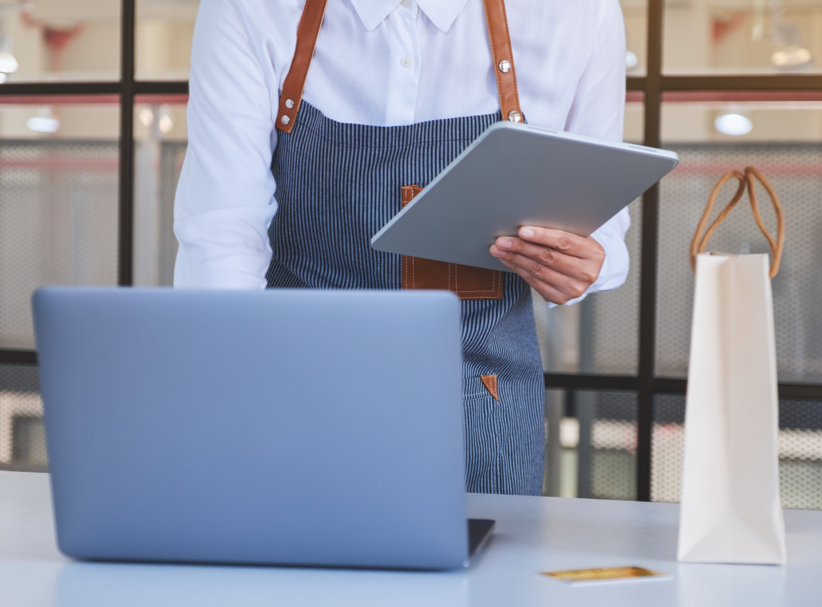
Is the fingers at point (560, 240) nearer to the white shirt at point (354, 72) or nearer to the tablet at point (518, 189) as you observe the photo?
the tablet at point (518, 189)

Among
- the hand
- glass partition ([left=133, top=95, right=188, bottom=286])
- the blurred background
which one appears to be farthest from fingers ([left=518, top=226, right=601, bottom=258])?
glass partition ([left=133, top=95, right=188, bottom=286])

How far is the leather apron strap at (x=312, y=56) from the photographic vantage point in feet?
4.06

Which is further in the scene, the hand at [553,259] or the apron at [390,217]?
the apron at [390,217]

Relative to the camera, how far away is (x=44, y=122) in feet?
8.55

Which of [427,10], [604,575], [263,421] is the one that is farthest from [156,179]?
[604,575]

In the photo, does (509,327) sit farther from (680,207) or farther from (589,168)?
(680,207)

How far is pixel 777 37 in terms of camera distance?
228cm

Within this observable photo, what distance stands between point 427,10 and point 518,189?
491 millimetres

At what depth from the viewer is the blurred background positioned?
2.29m

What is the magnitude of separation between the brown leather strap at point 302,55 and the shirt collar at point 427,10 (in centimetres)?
6

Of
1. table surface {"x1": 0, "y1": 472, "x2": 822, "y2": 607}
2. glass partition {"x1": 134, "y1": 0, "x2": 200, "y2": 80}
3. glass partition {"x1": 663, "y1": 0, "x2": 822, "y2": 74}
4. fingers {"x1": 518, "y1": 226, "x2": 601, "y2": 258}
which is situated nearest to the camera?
table surface {"x1": 0, "y1": 472, "x2": 822, "y2": 607}

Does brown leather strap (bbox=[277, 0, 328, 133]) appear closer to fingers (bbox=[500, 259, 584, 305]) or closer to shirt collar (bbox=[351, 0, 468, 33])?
shirt collar (bbox=[351, 0, 468, 33])

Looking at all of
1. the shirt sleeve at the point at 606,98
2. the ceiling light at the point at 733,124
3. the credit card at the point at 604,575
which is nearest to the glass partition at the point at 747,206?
the ceiling light at the point at 733,124

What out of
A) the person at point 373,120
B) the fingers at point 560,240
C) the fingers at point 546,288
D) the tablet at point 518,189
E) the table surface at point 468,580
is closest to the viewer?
the table surface at point 468,580
